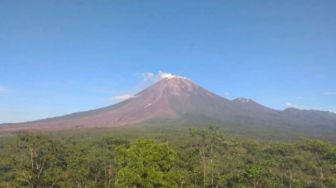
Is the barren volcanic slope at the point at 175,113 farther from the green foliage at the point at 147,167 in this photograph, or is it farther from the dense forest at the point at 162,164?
the green foliage at the point at 147,167

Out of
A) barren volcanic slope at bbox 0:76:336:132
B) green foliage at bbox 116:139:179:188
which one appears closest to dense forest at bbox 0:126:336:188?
green foliage at bbox 116:139:179:188

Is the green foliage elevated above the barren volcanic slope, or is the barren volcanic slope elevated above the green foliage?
the barren volcanic slope

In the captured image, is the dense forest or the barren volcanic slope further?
the barren volcanic slope

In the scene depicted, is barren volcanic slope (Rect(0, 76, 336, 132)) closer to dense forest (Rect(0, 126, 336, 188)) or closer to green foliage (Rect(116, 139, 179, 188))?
dense forest (Rect(0, 126, 336, 188))

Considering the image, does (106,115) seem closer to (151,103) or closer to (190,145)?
(151,103)

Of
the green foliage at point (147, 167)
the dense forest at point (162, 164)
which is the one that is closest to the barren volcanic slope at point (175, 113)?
the dense forest at point (162, 164)

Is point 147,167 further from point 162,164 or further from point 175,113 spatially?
point 175,113

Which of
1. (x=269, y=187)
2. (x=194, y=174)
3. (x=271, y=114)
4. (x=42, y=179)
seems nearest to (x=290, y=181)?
(x=269, y=187)
